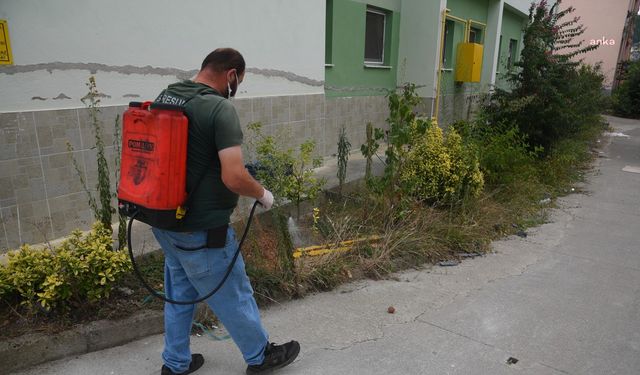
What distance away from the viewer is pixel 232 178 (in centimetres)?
221

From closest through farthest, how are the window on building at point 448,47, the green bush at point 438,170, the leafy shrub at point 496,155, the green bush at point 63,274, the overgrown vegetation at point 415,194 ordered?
the green bush at point 63,274, the overgrown vegetation at point 415,194, the green bush at point 438,170, the leafy shrub at point 496,155, the window on building at point 448,47

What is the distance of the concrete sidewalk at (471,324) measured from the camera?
2.91 metres

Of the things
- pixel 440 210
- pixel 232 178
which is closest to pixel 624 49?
pixel 440 210

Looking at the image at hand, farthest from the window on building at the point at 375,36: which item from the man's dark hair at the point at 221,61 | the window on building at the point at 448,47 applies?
the man's dark hair at the point at 221,61

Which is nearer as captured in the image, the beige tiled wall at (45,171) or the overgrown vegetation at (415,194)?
the beige tiled wall at (45,171)

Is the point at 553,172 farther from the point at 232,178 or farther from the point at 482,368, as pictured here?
the point at 232,178

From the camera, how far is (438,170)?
17.6ft

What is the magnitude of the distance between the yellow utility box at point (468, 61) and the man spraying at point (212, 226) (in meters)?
9.37

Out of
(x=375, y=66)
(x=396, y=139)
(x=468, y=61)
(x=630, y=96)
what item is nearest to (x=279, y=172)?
(x=396, y=139)

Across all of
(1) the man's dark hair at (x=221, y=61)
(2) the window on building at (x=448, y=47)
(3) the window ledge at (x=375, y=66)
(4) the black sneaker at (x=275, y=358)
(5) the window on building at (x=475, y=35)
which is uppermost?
(5) the window on building at (x=475, y=35)

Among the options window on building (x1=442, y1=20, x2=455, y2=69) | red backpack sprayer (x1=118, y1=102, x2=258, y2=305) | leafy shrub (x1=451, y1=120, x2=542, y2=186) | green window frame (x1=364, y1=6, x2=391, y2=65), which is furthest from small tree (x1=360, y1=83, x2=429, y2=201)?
window on building (x1=442, y1=20, x2=455, y2=69)

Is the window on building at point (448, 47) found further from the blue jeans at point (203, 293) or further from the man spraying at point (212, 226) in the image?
the blue jeans at point (203, 293)

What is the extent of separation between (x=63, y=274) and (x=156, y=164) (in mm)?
1249

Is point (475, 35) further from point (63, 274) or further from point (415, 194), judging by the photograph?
point (63, 274)
